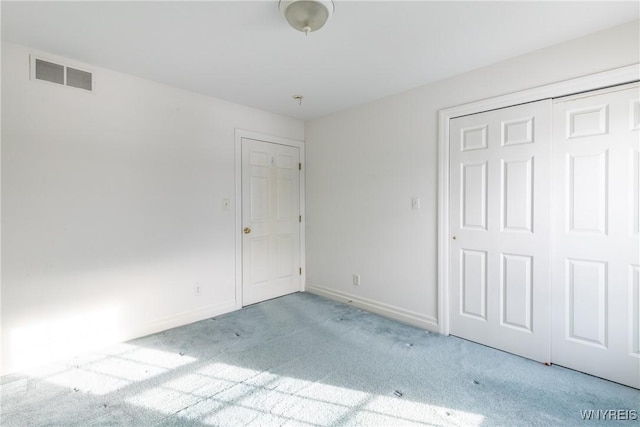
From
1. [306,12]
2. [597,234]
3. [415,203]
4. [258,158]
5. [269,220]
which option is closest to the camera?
[306,12]

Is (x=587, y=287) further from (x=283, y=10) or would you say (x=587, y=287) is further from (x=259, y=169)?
(x=259, y=169)

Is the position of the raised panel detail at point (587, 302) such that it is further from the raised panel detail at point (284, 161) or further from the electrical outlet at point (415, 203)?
the raised panel detail at point (284, 161)

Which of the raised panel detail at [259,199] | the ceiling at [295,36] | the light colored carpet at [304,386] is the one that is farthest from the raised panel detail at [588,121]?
the raised panel detail at [259,199]

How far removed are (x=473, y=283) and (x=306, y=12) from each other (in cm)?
Answer: 250

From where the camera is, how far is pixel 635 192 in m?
1.95

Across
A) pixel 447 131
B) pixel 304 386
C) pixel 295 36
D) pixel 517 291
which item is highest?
pixel 295 36

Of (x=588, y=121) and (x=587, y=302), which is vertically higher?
(x=588, y=121)

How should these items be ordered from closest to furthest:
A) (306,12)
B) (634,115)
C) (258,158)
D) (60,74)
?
(306,12), (634,115), (60,74), (258,158)

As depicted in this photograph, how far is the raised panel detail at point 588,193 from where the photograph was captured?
205cm

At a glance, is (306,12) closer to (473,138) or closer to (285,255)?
(473,138)

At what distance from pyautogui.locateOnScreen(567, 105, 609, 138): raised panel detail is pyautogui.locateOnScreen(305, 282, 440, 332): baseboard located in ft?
6.32

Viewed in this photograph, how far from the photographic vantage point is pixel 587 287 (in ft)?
6.96

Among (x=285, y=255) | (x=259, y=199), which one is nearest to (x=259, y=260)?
(x=285, y=255)

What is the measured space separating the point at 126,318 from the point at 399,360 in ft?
7.94
